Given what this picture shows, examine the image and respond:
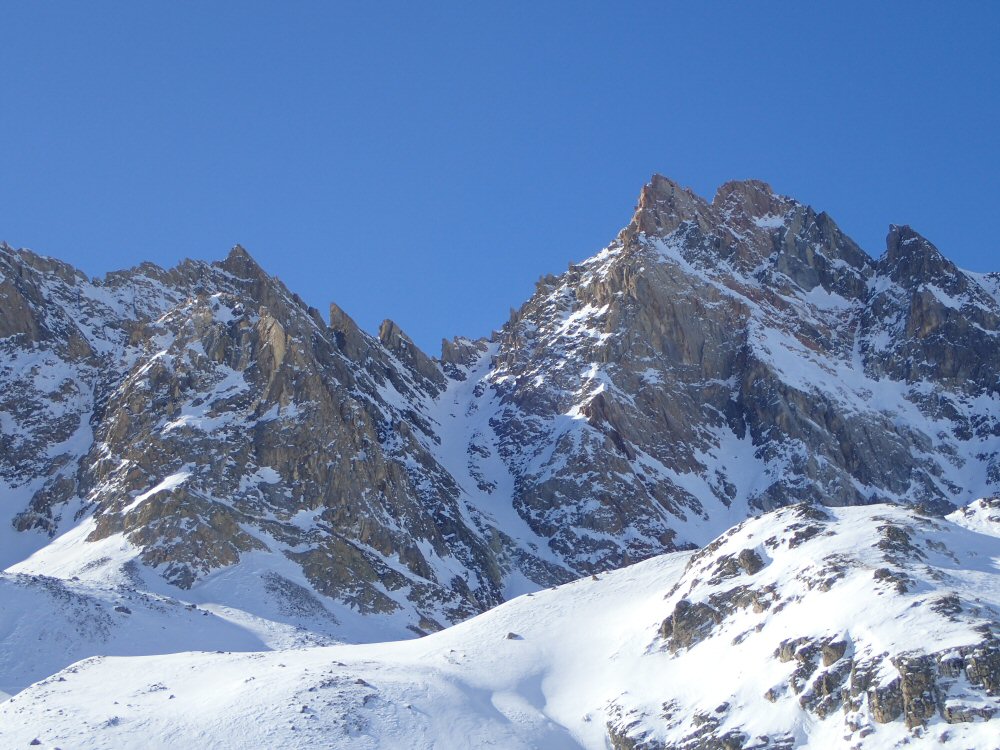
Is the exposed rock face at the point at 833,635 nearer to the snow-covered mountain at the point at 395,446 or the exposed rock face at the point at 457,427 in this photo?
the snow-covered mountain at the point at 395,446

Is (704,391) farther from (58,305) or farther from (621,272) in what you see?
(58,305)

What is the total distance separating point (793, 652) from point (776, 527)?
1558cm

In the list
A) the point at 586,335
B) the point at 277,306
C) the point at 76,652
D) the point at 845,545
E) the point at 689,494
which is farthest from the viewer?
the point at 586,335

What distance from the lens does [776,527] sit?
242 ft

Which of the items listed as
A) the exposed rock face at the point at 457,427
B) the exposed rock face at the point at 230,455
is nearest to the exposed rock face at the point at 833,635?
the exposed rock face at the point at 230,455

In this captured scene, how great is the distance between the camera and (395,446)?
504 ft

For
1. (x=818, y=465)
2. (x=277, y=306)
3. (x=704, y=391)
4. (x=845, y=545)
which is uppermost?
(x=277, y=306)

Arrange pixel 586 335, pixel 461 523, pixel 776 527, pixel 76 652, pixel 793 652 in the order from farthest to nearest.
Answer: pixel 586 335
pixel 461 523
pixel 76 652
pixel 776 527
pixel 793 652

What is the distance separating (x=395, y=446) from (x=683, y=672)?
90986 mm

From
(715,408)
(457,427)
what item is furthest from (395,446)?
(715,408)

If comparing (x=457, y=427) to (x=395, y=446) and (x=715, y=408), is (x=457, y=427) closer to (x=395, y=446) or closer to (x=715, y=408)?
(x=395, y=446)

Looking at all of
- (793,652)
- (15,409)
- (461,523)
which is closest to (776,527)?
(793,652)

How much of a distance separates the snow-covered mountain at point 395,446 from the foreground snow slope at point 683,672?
16.5 feet

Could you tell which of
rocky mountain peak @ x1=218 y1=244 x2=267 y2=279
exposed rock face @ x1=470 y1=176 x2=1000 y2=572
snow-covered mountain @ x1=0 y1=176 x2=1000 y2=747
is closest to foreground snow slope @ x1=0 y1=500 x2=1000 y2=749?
snow-covered mountain @ x1=0 y1=176 x2=1000 y2=747
